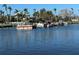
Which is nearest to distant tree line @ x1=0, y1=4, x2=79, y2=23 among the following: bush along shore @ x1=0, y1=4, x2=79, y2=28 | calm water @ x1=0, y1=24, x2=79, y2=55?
bush along shore @ x1=0, y1=4, x2=79, y2=28

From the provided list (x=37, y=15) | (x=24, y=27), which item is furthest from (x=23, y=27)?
(x=37, y=15)

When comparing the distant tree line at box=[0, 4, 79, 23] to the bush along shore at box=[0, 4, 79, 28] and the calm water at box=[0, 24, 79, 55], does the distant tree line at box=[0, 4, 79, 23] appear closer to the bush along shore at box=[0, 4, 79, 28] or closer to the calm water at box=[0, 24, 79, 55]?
the bush along shore at box=[0, 4, 79, 28]

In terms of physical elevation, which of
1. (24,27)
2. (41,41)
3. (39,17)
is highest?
(39,17)

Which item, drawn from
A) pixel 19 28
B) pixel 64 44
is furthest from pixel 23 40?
pixel 64 44

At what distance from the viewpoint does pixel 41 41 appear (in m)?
5.73

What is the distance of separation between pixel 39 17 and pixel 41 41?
0.34 metres

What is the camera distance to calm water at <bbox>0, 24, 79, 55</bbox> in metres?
5.62

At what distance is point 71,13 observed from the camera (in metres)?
5.81

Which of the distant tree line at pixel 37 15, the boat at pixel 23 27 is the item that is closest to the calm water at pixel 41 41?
the boat at pixel 23 27

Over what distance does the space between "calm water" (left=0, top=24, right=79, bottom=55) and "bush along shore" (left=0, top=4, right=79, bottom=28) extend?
8cm

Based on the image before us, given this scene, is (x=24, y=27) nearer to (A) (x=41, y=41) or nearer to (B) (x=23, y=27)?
(B) (x=23, y=27)
